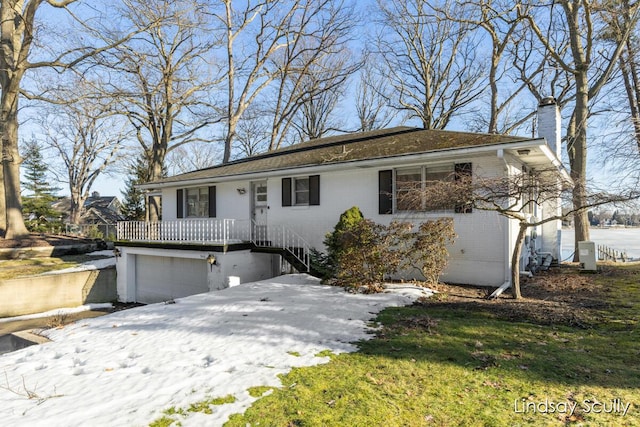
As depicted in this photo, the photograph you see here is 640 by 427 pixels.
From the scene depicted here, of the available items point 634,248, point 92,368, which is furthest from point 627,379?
point 634,248

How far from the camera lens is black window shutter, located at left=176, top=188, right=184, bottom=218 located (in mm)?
15133

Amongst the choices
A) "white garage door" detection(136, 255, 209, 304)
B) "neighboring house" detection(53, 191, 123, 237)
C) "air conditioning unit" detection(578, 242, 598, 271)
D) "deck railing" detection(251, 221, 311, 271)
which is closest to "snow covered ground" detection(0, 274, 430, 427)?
"deck railing" detection(251, 221, 311, 271)

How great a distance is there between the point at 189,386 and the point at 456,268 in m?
7.42

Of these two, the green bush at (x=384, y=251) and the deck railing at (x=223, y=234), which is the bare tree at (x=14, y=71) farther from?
the green bush at (x=384, y=251)

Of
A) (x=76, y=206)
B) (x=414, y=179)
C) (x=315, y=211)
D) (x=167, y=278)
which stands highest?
(x=76, y=206)

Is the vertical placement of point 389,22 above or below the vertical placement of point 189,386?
above

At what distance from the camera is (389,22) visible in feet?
69.7

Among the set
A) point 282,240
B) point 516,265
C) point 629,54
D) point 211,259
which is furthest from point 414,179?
point 629,54

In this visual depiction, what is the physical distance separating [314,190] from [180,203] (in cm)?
698

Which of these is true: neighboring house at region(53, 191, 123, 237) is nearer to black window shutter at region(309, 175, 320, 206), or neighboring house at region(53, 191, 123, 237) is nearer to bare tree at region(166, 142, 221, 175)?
bare tree at region(166, 142, 221, 175)

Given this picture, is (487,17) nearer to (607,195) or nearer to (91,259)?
(607,195)

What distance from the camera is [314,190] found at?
37.5 feet

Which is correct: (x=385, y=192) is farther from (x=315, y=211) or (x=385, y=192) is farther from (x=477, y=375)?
(x=477, y=375)

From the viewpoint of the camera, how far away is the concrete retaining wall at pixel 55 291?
1148 centimetres
